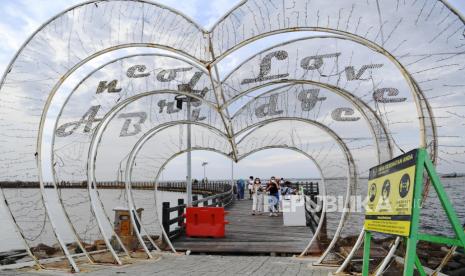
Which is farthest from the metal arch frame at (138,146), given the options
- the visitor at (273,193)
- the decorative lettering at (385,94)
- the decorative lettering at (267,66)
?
the visitor at (273,193)

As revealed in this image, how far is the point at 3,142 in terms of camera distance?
675 centimetres

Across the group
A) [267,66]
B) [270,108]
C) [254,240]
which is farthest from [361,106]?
[254,240]

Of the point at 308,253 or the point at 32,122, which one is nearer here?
the point at 32,122

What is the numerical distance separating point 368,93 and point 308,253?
4.25m

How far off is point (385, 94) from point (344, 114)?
4.44ft

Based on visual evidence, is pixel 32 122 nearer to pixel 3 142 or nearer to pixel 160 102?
pixel 3 142

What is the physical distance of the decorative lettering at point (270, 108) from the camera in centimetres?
852

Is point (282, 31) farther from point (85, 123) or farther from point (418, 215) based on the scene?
point (85, 123)

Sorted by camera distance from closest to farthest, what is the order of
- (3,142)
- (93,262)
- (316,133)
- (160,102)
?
(3,142), (93,262), (316,133), (160,102)

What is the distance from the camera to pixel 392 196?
420 centimetres

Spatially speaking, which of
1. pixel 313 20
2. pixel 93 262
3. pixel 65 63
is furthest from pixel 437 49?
pixel 93 262

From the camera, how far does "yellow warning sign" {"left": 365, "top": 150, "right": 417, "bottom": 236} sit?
375cm

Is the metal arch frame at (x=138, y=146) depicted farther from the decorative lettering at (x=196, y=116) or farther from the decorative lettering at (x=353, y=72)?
the decorative lettering at (x=353, y=72)

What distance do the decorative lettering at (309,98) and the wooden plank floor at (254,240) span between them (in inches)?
142
